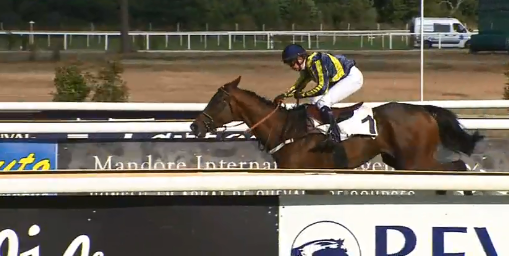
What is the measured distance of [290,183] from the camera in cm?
238

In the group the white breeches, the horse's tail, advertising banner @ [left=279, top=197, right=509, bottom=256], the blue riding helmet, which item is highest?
the blue riding helmet

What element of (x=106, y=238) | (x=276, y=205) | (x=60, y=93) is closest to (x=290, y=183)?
(x=276, y=205)

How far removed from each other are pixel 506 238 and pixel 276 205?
649 mm

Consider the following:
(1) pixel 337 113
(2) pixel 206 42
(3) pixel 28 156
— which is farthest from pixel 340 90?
(2) pixel 206 42

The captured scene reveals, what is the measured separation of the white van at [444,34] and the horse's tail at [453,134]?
78.3 feet

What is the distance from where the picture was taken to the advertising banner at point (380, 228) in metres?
2.42

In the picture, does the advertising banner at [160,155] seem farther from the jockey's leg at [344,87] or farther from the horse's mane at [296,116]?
Answer: the jockey's leg at [344,87]

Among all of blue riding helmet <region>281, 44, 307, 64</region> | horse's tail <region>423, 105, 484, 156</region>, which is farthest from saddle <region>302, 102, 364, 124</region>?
horse's tail <region>423, 105, 484, 156</region>

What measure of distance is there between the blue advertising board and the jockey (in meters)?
1.83

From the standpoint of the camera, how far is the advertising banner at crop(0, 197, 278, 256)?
2.38 meters

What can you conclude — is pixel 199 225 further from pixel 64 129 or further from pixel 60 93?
pixel 60 93

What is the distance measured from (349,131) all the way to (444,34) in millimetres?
26585

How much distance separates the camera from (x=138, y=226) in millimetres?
2402

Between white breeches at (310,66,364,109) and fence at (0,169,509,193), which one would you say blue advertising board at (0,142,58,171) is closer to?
white breeches at (310,66,364,109)
